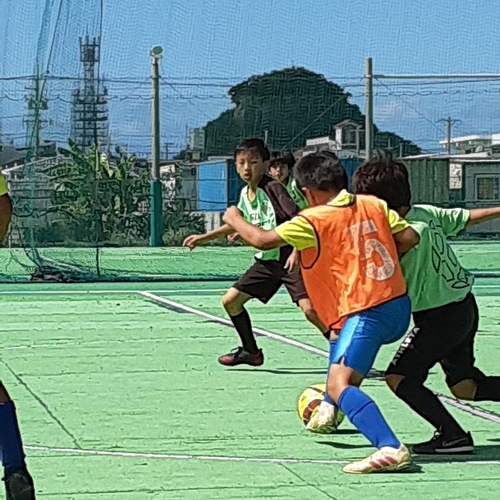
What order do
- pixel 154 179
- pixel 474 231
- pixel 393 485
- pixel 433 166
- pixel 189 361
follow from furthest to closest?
pixel 474 231, pixel 433 166, pixel 154 179, pixel 189 361, pixel 393 485

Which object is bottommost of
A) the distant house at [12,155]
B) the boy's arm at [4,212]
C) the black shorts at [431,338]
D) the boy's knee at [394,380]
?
the boy's knee at [394,380]

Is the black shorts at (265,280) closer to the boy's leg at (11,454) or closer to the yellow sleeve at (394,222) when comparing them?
the yellow sleeve at (394,222)

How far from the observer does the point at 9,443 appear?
238 inches

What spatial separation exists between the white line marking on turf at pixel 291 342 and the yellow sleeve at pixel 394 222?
1.91 metres

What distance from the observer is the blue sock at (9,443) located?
602 centimetres

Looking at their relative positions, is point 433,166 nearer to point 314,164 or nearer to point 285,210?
point 285,210

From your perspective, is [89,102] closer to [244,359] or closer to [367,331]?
[244,359]

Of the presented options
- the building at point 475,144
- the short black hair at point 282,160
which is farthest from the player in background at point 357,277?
the building at point 475,144

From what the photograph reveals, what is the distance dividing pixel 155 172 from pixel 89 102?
453 centimetres

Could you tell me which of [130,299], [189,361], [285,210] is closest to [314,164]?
[285,210]

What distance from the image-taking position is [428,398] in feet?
24.3

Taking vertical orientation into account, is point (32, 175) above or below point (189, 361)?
above

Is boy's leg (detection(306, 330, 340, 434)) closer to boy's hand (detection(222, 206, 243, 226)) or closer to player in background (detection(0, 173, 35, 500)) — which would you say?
boy's hand (detection(222, 206, 243, 226))

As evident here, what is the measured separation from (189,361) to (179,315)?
433 cm
